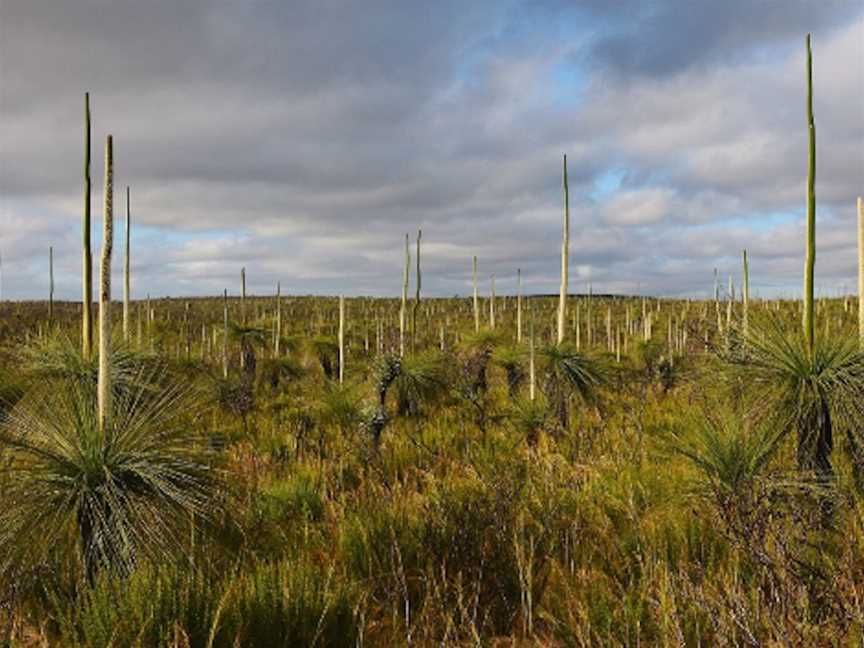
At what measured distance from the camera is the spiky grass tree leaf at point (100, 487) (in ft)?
11.1

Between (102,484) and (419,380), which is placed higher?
(102,484)

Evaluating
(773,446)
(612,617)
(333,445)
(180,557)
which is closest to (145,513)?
(180,557)

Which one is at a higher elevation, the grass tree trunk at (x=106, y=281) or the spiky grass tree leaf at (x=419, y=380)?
the grass tree trunk at (x=106, y=281)

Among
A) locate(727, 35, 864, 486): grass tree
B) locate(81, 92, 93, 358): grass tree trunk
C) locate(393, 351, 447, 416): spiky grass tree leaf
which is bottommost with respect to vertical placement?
locate(393, 351, 447, 416): spiky grass tree leaf

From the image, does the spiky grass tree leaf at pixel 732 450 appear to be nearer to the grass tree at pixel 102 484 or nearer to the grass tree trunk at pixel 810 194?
the grass tree trunk at pixel 810 194

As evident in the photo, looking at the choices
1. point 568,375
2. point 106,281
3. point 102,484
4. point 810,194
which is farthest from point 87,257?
point 568,375

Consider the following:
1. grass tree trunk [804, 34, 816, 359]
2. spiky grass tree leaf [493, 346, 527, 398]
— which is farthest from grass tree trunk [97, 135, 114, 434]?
spiky grass tree leaf [493, 346, 527, 398]

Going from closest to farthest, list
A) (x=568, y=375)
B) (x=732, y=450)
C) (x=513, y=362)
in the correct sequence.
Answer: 1. (x=732, y=450)
2. (x=568, y=375)
3. (x=513, y=362)

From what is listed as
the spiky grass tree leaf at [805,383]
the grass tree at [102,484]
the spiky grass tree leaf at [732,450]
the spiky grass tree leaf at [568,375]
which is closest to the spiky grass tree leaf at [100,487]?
the grass tree at [102,484]

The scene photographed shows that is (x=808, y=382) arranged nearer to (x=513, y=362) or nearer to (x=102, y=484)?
(x=102, y=484)

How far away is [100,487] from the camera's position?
11.2ft

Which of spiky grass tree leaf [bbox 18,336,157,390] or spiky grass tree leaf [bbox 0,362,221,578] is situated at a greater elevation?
spiky grass tree leaf [bbox 18,336,157,390]

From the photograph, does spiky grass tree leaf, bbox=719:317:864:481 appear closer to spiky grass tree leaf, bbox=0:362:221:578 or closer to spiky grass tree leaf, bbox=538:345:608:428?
spiky grass tree leaf, bbox=0:362:221:578

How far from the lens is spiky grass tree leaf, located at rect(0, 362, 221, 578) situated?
3.40 meters
